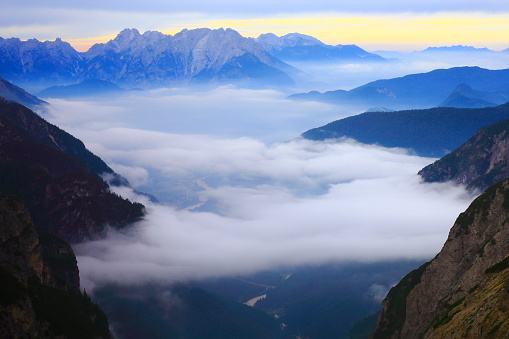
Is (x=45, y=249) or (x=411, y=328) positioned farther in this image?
(x=45, y=249)

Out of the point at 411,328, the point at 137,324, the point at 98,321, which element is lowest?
the point at 137,324

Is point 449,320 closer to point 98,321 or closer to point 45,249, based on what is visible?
point 98,321

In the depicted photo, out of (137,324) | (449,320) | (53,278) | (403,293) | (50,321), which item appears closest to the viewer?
(449,320)

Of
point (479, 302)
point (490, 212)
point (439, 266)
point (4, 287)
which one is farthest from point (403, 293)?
point (4, 287)

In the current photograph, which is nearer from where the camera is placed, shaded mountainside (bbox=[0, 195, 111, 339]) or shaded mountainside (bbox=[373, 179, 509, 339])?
shaded mountainside (bbox=[0, 195, 111, 339])
